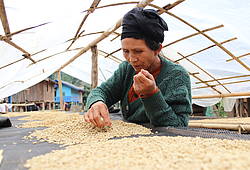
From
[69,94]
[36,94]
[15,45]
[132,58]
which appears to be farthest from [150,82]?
[69,94]

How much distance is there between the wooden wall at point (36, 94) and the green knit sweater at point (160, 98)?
1540 centimetres

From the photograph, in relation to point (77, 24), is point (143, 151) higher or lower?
lower

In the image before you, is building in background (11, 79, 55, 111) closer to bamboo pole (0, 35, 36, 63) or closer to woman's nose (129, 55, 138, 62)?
bamboo pole (0, 35, 36, 63)

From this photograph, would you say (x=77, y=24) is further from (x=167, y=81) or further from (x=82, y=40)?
(x=167, y=81)

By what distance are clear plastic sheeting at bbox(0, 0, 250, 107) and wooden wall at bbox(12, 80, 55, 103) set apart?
1091 centimetres

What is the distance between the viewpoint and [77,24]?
370 centimetres

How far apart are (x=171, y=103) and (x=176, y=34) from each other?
9.30 ft

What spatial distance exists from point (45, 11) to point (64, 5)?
0.24m

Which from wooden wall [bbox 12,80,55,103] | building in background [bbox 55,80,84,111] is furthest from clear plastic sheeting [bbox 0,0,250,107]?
building in background [bbox 55,80,84,111]

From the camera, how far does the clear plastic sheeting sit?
275 cm

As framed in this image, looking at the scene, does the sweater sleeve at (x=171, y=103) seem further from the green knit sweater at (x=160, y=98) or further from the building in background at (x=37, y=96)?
the building in background at (x=37, y=96)

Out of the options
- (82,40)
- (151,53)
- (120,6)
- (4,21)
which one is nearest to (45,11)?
(4,21)

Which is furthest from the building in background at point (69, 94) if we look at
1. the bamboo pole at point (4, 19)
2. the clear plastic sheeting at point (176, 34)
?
the bamboo pole at point (4, 19)

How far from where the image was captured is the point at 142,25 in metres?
1.40
